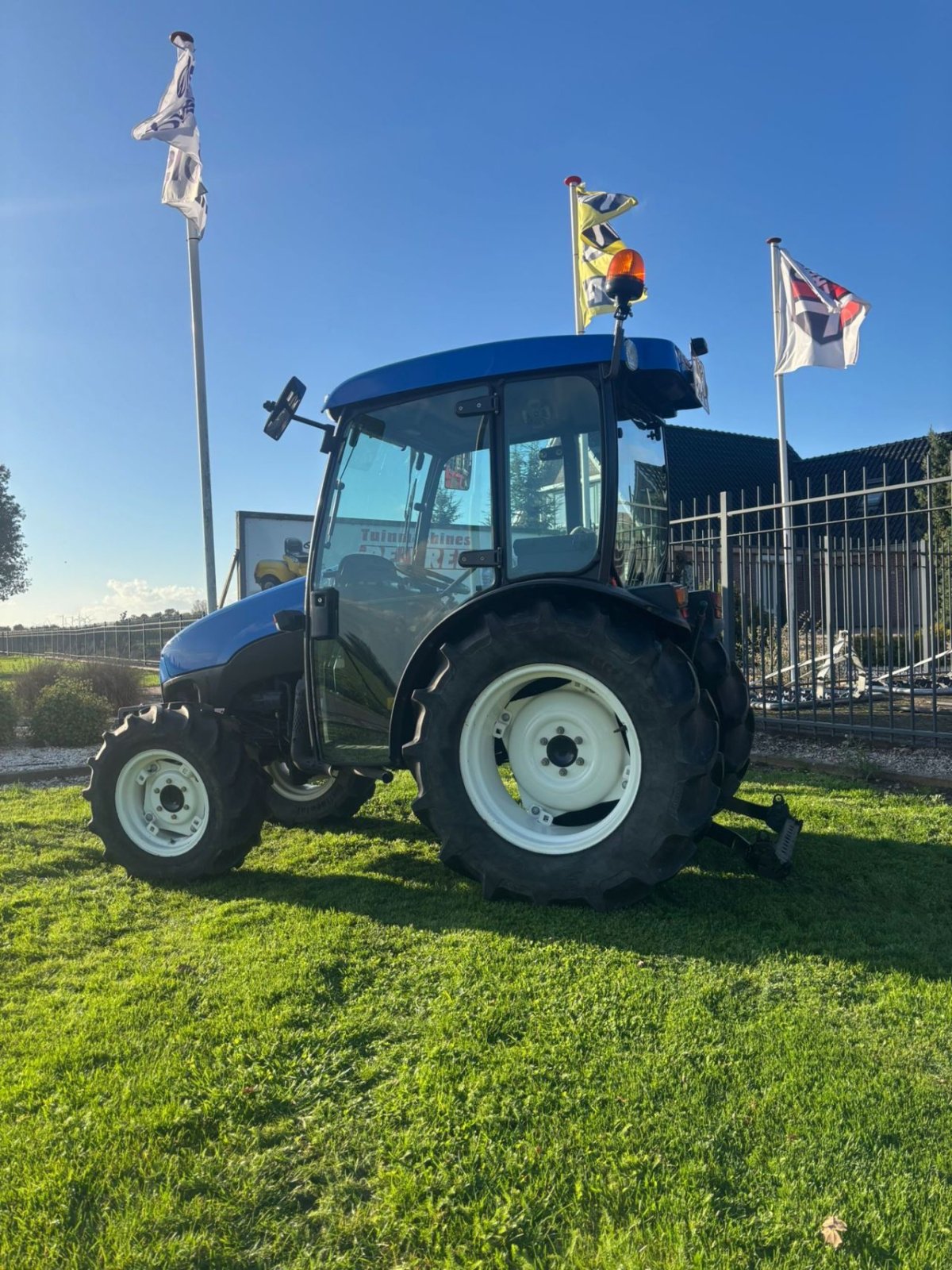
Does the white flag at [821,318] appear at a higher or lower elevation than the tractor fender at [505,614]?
higher

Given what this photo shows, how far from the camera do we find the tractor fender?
10.9ft

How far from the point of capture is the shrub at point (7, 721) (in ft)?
30.4

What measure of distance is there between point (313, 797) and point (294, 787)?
161mm

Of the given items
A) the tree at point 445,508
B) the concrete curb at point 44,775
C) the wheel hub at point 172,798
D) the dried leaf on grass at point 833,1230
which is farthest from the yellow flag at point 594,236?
the dried leaf on grass at point 833,1230

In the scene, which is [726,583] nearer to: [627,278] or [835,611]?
[835,611]

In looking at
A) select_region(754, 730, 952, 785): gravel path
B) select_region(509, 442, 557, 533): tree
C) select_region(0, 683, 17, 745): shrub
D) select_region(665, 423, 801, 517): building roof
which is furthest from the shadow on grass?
select_region(665, 423, 801, 517): building roof

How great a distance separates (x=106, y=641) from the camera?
23.9 meters

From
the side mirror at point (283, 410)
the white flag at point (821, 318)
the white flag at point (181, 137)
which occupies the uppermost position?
the white flag at point (181, 137)

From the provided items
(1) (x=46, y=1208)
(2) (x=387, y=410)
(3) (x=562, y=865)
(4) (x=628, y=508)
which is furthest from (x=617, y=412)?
(1) (x=46, y=1208)

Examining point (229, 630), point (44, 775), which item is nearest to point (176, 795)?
point (229, 630)

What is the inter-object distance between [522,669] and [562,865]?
0.77 meters

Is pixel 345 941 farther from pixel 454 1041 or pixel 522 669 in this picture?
pixel 522 669

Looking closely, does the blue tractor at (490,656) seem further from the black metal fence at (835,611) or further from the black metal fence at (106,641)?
the black metal fence at (106,641)

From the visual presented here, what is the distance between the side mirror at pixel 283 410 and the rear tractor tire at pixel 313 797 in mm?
2086
